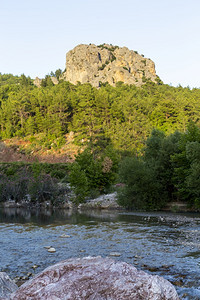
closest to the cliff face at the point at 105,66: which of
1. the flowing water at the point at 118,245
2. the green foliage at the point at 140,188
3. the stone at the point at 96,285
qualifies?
the green foliage at the point at 140,188

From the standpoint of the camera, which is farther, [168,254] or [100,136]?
[100,136]

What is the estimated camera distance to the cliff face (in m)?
155

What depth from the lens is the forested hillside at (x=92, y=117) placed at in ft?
263

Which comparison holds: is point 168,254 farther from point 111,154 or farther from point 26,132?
point 26,132

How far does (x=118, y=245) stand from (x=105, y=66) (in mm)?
163711

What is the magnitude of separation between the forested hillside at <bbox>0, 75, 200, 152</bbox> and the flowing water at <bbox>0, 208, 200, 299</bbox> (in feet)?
174

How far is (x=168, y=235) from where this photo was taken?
17750mm

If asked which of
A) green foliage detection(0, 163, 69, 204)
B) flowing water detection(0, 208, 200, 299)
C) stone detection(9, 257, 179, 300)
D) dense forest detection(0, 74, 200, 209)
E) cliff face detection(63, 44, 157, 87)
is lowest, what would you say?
flowing water detection(0, 208, 200, 299)

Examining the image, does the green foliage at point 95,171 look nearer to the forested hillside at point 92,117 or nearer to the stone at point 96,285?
the forested hillside at point 92,117

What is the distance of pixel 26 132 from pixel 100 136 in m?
26.2

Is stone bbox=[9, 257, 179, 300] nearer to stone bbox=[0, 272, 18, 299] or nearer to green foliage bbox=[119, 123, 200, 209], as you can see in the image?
stone bbox=[0, 272, 18, 299]

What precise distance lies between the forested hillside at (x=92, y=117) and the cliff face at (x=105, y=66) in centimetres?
6052

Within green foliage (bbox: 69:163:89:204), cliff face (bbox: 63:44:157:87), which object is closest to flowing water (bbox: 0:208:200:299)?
green foliage (bbox: 69:163:89:204)

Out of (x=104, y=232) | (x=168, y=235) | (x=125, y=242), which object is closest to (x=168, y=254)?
(x=125, y=242)
